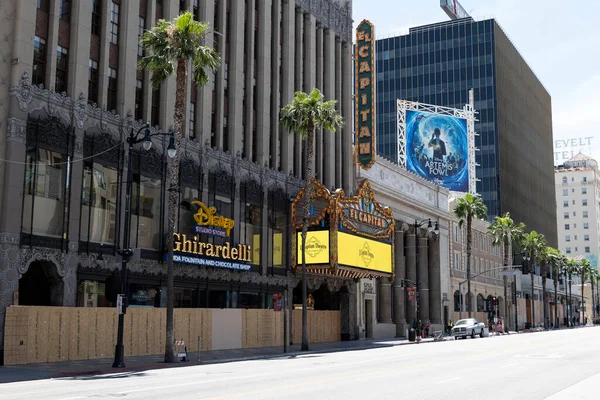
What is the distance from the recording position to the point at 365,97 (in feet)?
A: 196

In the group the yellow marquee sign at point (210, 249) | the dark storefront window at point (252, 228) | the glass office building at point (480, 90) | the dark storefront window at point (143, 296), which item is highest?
the glass office building at point (480, 90)

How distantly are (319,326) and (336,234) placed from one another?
25.9 ft

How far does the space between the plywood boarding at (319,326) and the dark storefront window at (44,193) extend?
72.6 feet

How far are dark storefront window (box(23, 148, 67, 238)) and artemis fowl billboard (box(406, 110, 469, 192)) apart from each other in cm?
6561

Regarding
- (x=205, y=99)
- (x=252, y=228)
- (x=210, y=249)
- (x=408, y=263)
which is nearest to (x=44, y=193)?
(x=210, y=249)

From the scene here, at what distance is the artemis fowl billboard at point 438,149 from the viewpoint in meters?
95.1

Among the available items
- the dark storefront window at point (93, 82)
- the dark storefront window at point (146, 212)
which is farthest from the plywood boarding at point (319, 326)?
the dark storefront window at point (93, 82)

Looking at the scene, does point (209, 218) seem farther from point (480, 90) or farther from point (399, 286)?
point (480, 90)

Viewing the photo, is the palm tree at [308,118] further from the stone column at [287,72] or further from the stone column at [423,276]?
the stone column at [423,276]

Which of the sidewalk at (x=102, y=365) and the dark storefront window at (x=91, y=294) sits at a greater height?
the dark storefront window at (x=91, y=294)

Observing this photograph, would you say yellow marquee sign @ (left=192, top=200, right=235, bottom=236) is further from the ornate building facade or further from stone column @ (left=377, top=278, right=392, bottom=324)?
stone column @ (left=377, top=278, right=392, bottom=324)

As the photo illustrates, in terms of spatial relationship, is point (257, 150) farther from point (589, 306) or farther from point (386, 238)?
point (589, 306)

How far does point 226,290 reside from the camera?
44875 millimetres

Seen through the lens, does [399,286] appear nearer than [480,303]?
Yes
